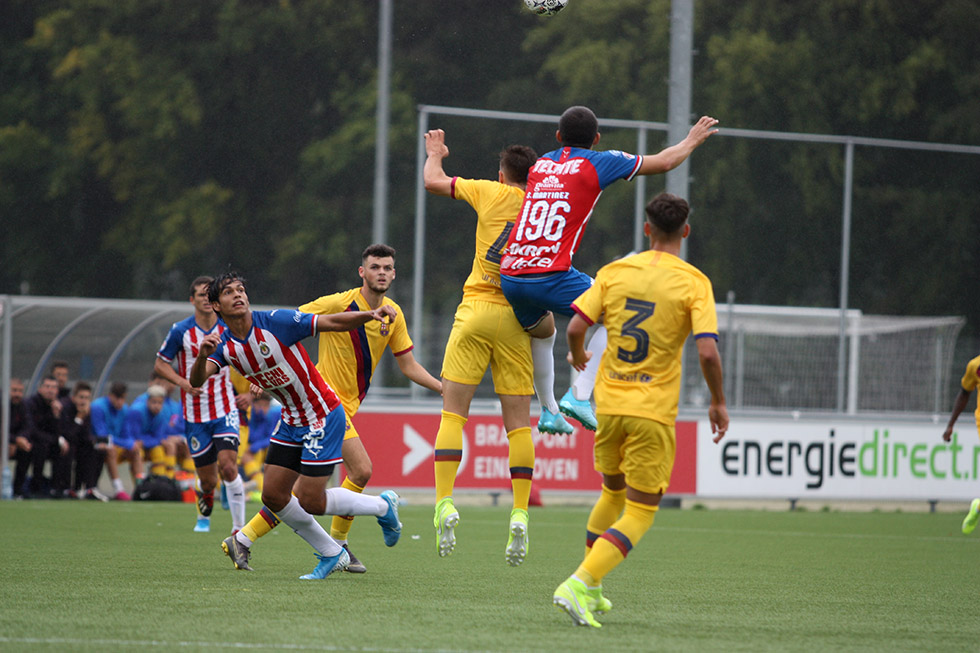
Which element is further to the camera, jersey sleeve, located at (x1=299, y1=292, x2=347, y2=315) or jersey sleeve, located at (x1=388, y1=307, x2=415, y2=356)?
jersey sleeve, located at (x1=388, y1=307, x2=415, y2=356)

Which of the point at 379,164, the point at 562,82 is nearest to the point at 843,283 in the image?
the point at 379,164

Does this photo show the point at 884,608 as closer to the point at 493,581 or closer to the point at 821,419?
the point at 493,581

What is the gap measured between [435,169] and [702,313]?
8.35 ft

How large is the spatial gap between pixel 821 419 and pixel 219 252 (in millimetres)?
22456

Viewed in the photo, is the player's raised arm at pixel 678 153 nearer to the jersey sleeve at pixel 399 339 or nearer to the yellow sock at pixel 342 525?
the jersey sleeve at pixel 399 339

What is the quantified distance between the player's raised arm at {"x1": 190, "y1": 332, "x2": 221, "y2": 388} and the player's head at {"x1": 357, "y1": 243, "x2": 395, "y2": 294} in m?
1.45

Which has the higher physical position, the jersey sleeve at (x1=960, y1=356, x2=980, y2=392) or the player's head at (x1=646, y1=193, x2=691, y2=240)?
the player's head at (x1=646, y1=193, x2=691, y2=240)

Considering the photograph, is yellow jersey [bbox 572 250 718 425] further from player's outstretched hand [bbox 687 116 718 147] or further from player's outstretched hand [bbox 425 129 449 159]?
player's outstretched hand [bbox 425 129 449 159]

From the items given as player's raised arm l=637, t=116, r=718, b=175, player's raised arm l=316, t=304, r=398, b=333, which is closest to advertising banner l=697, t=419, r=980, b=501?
player's raised arm l=637, t=116, r=718, b=175

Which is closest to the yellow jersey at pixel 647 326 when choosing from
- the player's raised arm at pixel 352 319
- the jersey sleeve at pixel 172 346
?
the player's raised arm at pixel 352 319

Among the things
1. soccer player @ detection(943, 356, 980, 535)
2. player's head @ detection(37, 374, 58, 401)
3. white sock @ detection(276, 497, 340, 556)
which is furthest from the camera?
player's head @ detection(37, 374, 58, 401)

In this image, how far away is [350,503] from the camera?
29.5 feet

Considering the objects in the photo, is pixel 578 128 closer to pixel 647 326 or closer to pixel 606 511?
pixel 647 326

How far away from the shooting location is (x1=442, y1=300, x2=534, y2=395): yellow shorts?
8.51 m
